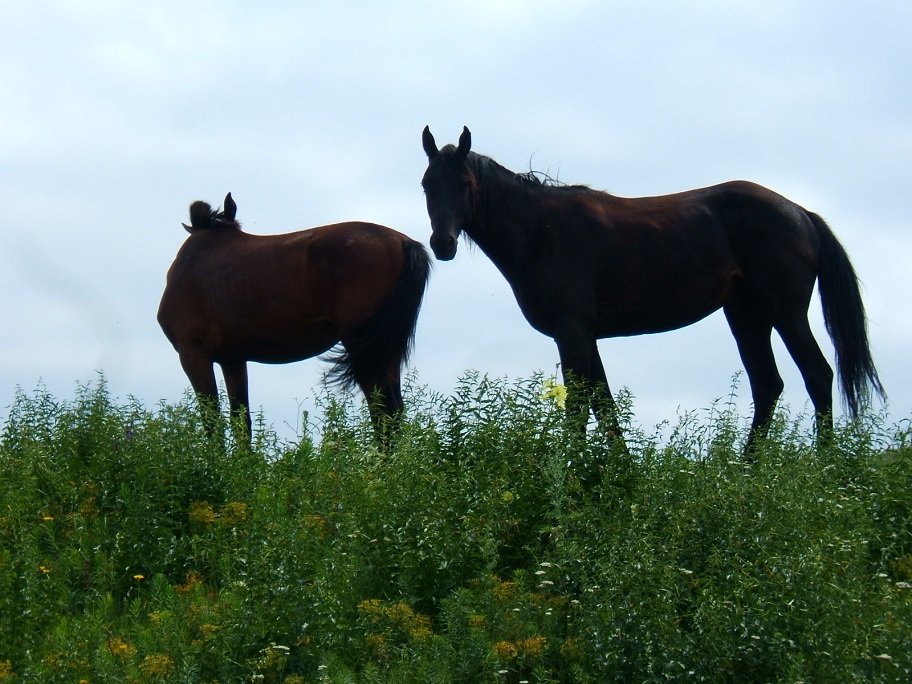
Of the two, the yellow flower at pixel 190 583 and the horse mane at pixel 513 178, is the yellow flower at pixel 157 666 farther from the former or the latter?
the horse mane at pixel 513 178

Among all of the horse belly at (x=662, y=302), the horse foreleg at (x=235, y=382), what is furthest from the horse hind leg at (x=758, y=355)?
the horse foreleg at (x=235, y=382)

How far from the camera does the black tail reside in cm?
956

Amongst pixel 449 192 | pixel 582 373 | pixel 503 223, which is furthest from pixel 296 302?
pixel 582 373

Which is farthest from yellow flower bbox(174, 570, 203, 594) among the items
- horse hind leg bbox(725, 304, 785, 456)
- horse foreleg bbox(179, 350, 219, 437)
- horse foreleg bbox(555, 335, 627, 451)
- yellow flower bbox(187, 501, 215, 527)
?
horse hind leg bbox(725, 304, 785, 456)

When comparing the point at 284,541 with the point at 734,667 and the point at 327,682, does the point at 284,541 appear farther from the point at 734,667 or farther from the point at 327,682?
the point at 734,667

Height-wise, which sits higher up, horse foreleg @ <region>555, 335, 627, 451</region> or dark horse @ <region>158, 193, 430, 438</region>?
dark horse @ <region>158, 193, 430, 438</region>

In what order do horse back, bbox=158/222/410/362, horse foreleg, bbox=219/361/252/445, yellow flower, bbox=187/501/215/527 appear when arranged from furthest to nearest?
horse foreleg, bbox=219/361/252/445 < horse back, bbox=158/222/410/362 < yellow flower, bbox=187/501/215/527

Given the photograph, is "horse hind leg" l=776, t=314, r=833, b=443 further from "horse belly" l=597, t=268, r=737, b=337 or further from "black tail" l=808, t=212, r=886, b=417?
"horse belly" l=597, t=268, r=737, b=337

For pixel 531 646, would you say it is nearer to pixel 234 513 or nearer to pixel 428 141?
pixel 234 513

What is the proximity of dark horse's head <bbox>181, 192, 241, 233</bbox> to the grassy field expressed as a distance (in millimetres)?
3605

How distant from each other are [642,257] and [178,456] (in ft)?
11.8

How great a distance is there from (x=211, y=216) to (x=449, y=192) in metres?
3.24

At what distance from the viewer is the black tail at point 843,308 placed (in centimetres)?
956

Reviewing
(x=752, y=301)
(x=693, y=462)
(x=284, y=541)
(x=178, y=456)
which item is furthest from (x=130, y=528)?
(x=752, y=301)
